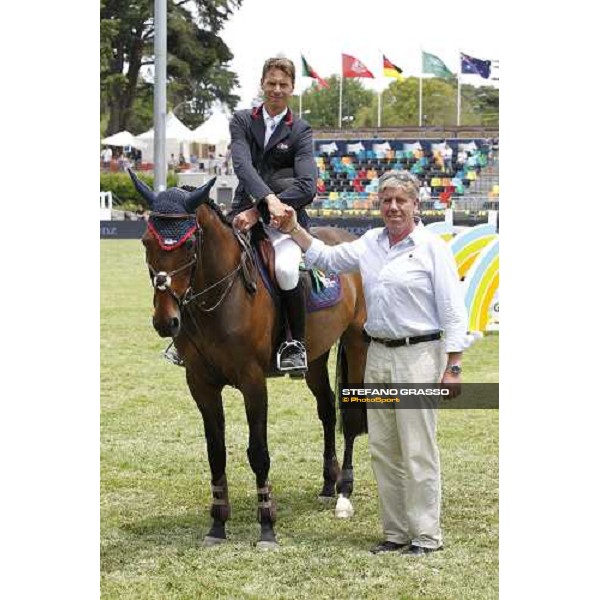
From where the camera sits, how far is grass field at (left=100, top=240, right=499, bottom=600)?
4.85m

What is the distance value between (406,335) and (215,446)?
1.37m

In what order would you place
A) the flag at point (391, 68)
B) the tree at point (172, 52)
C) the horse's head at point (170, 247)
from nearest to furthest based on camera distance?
1. the horse's head at point (170, 247)
2. the tree at point (172, 52)
3. the flag at point (391, 68)

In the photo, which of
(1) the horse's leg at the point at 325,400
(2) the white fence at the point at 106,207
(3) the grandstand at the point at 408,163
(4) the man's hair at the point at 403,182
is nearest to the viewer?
(4) the man's hair at the point at 403,182

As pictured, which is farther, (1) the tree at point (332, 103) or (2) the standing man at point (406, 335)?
(1) the tree at point (332, 103)

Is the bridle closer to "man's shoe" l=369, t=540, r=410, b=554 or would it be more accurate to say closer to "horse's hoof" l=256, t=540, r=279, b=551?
"horse's hoof" l=256, t=540, r=279, b=551

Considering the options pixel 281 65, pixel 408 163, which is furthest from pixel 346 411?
pixel 408 163

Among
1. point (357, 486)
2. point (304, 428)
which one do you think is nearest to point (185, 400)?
point (304, 428)

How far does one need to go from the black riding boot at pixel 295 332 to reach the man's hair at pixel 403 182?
40.8 inches

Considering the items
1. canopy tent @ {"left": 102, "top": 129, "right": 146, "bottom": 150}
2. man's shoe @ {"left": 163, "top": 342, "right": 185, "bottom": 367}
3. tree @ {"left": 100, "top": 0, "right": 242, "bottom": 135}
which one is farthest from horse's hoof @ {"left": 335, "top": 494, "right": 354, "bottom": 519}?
canopy tent @ {"left": 102, "top": 129, "right": 146, "bottom": 150}

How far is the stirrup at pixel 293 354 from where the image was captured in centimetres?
571

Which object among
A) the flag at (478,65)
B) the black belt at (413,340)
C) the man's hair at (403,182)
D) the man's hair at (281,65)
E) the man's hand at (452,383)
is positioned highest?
the flag at (478,65)

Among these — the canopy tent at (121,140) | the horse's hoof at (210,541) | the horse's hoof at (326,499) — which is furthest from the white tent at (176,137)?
the horse's hoof at (210,541)

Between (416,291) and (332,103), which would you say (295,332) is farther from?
(332,103)

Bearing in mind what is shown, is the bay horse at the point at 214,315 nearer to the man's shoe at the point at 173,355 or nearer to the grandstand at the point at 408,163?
the man's shoe at the point at 173,355
